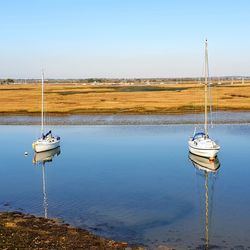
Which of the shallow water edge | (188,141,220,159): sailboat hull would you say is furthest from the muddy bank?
the shallow water edge

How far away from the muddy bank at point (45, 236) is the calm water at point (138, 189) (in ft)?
4.15

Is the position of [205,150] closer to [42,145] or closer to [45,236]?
[42,145]

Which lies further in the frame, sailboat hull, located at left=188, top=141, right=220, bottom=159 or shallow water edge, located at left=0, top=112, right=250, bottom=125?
shallow water edge, located at left=0, top=112, right=250, bottom=125

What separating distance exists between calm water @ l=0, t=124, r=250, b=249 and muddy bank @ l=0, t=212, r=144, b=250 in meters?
1.27

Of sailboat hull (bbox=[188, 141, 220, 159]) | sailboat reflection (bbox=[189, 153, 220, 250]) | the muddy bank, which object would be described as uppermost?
sailboat hull (bbox=[188, 141, 220, 159])

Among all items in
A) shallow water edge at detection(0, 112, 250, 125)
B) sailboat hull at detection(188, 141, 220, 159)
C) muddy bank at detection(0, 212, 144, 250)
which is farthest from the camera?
shallow water edge at detection(0, 112, 250, 125)

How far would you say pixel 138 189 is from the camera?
31609 mm

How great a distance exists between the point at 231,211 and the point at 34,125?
160 ft

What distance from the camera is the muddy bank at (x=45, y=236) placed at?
19.7 meters

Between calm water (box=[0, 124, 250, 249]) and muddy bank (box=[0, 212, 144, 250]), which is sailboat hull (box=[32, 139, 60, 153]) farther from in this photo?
muddy bank (box=[0, 212, 144, 250])

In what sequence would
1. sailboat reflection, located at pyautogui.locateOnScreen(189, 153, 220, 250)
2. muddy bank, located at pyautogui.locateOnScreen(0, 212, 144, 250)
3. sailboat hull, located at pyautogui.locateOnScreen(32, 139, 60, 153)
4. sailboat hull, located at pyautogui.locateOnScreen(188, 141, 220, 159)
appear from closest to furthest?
muddy bank, located at pyautogui.locateOnScreen(0, 212, 144, 250), sailboat reflection, located at pyautogui.locateOnScreen(189, 153, 220, 250), sailboat hull, located at pyautogui.locateOnScreen(188, 141, 220, 159), sailboat hull, located at pyautogui.locateOnScreen(32, 139, 60, 153)

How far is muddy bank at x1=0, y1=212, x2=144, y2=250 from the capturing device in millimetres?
19688

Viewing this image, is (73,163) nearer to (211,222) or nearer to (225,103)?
(211,222)

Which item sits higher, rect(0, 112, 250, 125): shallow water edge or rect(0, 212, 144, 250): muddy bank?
rect(0, 112, 250, 125): shallow water edge
